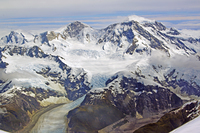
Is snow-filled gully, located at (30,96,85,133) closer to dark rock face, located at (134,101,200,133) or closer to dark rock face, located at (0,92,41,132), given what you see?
dark rock face, located at (0,92,41,132)

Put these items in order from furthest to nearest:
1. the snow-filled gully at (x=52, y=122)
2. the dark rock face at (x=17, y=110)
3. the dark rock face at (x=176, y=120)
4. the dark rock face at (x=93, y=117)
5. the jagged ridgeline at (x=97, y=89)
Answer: the jagged ridgeline at (x=97, y=89), the snow-filled gully at (x=52, y=122), the dark rock face at (x=17, y=110), the dark rock face at (x=93, y=117), the dark rock face at (x=176, y=120)

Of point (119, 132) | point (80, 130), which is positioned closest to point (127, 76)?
point (119, 132)

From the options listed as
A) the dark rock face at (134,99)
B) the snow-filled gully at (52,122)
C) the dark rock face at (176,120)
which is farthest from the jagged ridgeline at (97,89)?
the dark rock face at (176,120)

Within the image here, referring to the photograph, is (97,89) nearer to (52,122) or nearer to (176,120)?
(52,122)

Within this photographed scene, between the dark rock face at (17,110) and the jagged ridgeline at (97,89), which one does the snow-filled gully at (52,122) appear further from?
the dark rock face at (17,110)

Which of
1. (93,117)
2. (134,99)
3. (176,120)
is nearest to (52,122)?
(93,117)

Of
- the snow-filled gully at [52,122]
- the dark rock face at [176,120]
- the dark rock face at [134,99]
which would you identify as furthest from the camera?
→ the dark rock face at [134,99]

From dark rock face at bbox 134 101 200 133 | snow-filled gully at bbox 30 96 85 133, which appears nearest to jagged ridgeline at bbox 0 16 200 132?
snow-filled gully at bbox 30 96 85 133

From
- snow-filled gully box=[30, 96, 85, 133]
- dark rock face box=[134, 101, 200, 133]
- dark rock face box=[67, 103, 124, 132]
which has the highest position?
dark rock face box=[134, 101, 200, 133]
